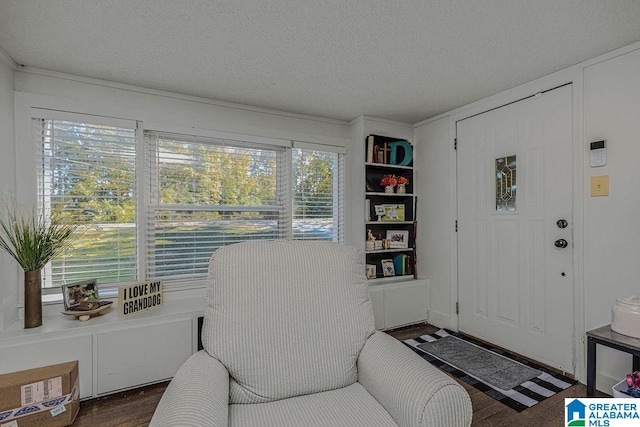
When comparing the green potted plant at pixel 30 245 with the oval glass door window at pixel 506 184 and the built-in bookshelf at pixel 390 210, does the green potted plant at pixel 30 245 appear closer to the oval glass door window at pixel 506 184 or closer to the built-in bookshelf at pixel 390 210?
the built-in bookshelf at pixel 390 210

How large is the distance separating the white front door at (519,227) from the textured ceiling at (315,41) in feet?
1.24

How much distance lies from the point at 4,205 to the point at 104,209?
1.82 feet

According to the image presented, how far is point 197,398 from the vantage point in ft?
3.38

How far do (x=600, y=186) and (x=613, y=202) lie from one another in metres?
0.13

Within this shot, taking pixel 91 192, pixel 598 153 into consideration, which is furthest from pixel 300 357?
pixel 598 153

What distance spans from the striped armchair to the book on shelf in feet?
6.69

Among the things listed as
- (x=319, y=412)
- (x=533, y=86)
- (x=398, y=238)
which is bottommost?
(x=319, y=412)

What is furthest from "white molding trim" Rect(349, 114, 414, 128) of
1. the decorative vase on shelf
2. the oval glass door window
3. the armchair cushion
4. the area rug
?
the decorative vase on shelf

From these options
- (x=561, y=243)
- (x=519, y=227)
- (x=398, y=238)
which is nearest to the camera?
(x=561, y=243)

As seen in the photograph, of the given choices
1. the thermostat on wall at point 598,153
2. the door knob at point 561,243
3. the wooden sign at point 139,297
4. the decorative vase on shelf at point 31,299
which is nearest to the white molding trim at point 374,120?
the thermostat on wall at point 598,153

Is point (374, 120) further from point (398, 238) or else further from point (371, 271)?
point (371, 271)

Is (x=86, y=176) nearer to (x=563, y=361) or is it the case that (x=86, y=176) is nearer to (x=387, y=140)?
(x=387, y=140)

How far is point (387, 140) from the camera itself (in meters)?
3.60

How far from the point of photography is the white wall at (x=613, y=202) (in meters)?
2.02
